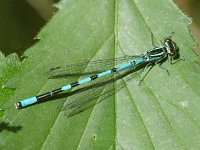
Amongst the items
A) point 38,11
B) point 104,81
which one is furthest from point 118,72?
point 38,11

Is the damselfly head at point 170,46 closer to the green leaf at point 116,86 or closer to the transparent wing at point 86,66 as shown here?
the green leaf at point 116,86

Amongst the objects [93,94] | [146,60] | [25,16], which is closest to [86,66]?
[93,94]

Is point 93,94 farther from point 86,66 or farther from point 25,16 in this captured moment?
point 25,16

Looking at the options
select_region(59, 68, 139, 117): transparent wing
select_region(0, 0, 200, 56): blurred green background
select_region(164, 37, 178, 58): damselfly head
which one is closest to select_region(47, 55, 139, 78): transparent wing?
select_region(59, 68, 139, 117): transparent wing

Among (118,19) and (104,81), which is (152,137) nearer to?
(104,81)

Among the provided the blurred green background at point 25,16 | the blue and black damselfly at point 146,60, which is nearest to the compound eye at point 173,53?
the blue and black damselfly at point 146,60

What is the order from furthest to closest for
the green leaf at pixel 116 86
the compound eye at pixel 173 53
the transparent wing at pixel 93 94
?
the compound eye at pixel 173 53, the transparent wing at pixel 93 94, the green leaf at pixel 116 86
